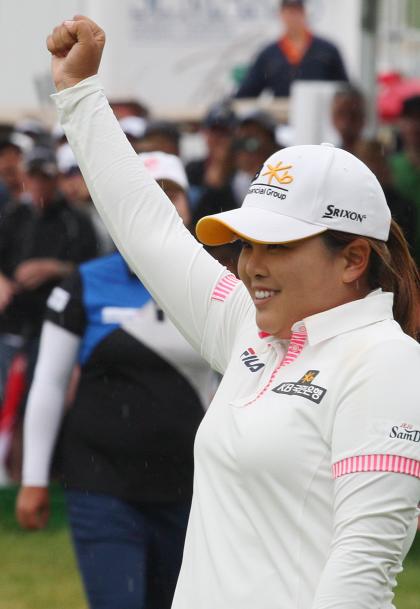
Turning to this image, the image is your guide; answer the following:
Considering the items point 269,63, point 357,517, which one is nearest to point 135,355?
point 357,517

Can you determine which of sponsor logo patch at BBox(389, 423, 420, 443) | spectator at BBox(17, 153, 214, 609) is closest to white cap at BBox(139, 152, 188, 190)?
spectator at BBox(17, 153, 214, 609)

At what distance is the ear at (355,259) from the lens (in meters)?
2.91

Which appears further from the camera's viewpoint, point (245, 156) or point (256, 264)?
point (245, 156)

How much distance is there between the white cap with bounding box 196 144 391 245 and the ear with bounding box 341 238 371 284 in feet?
0.09

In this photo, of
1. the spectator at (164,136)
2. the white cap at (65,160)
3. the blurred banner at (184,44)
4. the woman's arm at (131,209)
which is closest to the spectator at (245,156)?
the spectator at (164,136)

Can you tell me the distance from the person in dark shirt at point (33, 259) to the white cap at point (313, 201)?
220 inches

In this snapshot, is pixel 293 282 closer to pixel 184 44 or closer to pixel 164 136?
pixel 164 136

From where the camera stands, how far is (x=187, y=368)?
16.5ft

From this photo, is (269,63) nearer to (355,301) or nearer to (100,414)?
(100,414)

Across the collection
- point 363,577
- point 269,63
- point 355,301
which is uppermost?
point 355,301

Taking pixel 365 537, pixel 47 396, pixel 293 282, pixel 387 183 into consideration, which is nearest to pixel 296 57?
pixel 387 183

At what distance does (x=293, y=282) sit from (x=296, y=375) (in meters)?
0.19

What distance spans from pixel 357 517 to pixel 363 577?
0.11 m

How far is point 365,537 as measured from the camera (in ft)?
8.50
